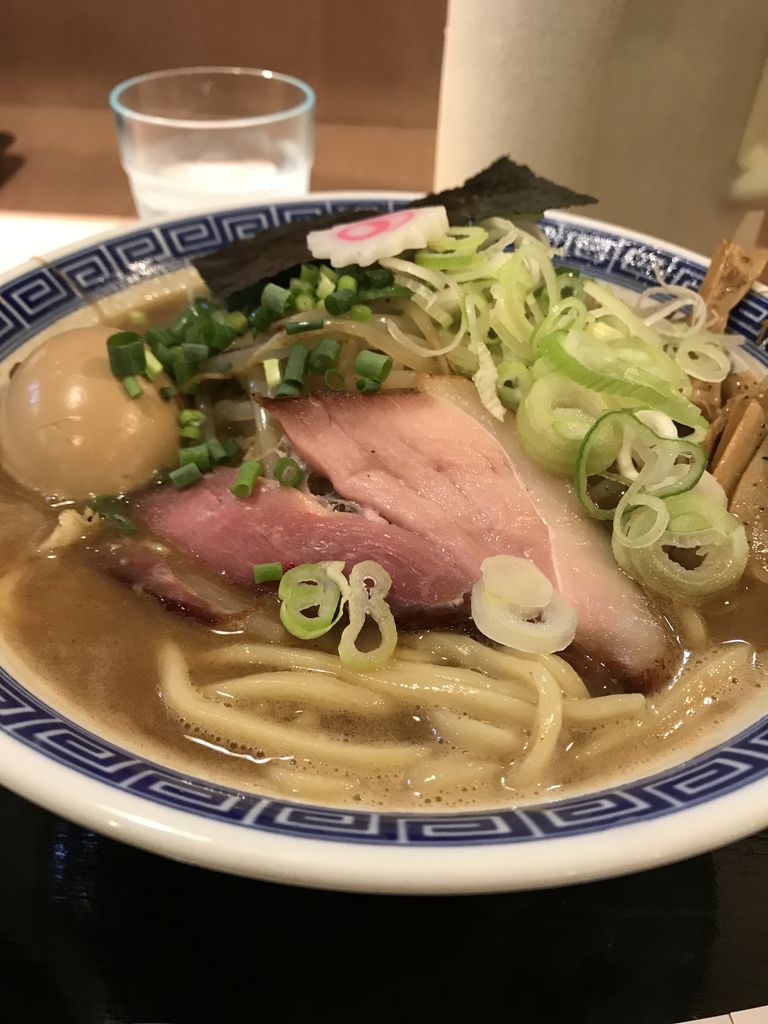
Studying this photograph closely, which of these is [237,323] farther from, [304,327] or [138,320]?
[138,320]

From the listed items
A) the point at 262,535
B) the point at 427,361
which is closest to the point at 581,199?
the point at 427,361

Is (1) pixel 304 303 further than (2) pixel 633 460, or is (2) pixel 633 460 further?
(1) pixel 304 303

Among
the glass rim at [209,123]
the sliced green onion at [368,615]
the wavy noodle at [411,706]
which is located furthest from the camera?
the glass rim at [209,123]

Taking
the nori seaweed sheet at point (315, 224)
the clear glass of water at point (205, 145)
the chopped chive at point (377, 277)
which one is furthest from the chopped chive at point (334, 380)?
the clear glass of water at point (205, 145)

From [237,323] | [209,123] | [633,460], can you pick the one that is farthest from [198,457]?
[209,123]

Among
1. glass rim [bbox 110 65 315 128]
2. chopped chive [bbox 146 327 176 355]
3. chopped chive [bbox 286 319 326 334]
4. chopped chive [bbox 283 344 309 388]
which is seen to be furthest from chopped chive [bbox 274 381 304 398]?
glass rim [bbox 110 65 315 128]

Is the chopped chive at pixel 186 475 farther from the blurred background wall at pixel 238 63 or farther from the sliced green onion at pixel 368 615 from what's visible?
the blurred background wall at pixel 238 63
